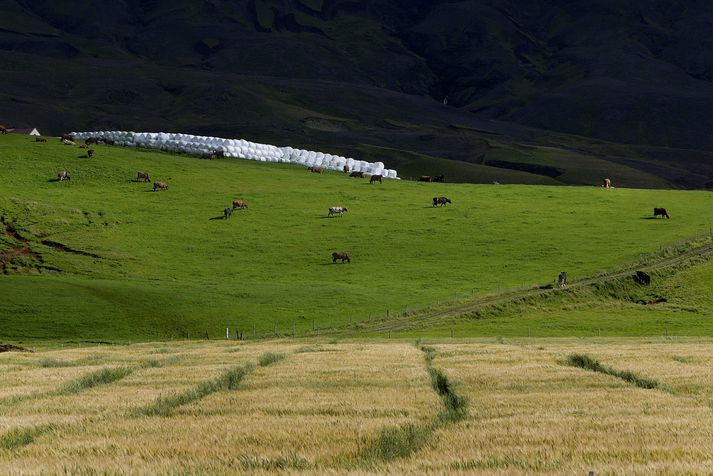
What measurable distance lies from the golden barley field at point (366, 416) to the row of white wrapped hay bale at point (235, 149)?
134713mm

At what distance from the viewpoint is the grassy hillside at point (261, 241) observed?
8744cm

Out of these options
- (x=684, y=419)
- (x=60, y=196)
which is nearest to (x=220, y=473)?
(x=684, y=419)

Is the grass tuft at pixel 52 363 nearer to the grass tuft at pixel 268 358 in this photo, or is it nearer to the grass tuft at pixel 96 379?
the grass tuft at pixel 96 379

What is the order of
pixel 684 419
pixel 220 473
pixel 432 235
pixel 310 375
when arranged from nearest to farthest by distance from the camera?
pixel 220 473
pixel 684 419
pixel 310 375
pixel 432 235

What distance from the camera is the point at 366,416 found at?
26516 mm

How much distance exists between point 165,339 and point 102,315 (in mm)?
7255

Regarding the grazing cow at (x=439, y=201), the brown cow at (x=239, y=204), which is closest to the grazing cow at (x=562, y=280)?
the grazing cow at (x=439, y=201)

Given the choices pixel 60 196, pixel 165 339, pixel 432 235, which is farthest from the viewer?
pixel 60 196

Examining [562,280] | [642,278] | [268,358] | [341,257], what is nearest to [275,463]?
[268,358]

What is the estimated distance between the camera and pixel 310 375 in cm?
3859

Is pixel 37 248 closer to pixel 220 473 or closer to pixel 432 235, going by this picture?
pixel 432 235

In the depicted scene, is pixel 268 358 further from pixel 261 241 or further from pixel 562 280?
pixel 261 241

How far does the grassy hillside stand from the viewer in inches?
3442

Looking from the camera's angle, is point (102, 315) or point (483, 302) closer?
point (102, 315)
